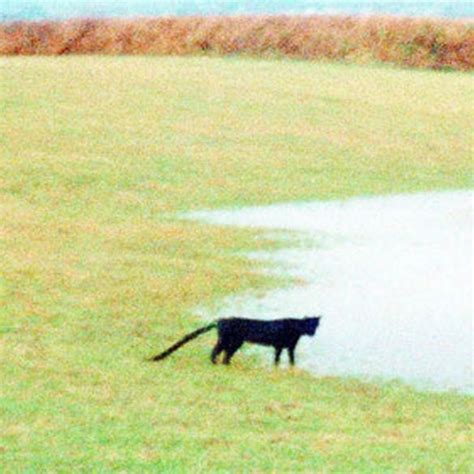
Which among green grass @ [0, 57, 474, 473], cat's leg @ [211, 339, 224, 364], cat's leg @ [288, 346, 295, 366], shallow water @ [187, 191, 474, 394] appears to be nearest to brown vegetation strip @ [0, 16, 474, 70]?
green grass @ [0, 57, 474, 473]

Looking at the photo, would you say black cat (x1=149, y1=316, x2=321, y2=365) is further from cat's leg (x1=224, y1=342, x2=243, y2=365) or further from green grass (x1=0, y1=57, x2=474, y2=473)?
green grass (x1=0, y1=57, x2=474, y2=473)

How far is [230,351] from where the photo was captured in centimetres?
1065

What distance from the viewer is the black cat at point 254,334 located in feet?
33.9

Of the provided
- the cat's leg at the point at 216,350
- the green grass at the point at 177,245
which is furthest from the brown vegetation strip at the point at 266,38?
the cat's leg at the point at 216,350

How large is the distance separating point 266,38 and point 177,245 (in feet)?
96.2

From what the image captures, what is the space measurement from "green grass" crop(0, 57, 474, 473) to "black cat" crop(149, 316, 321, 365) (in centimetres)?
18

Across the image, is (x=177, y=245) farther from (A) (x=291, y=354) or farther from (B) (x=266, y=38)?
(B) (x=266, y=38)

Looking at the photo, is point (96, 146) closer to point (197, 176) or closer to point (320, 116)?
point (197, 176)

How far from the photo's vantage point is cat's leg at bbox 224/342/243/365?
34.5 feet

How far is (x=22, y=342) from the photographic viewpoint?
11297 mm

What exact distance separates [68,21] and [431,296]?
1323 inches

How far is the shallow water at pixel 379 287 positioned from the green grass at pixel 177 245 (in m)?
0.65

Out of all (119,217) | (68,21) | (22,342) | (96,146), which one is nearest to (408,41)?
(68,21)

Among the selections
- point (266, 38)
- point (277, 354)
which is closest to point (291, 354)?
point (277, 354)
